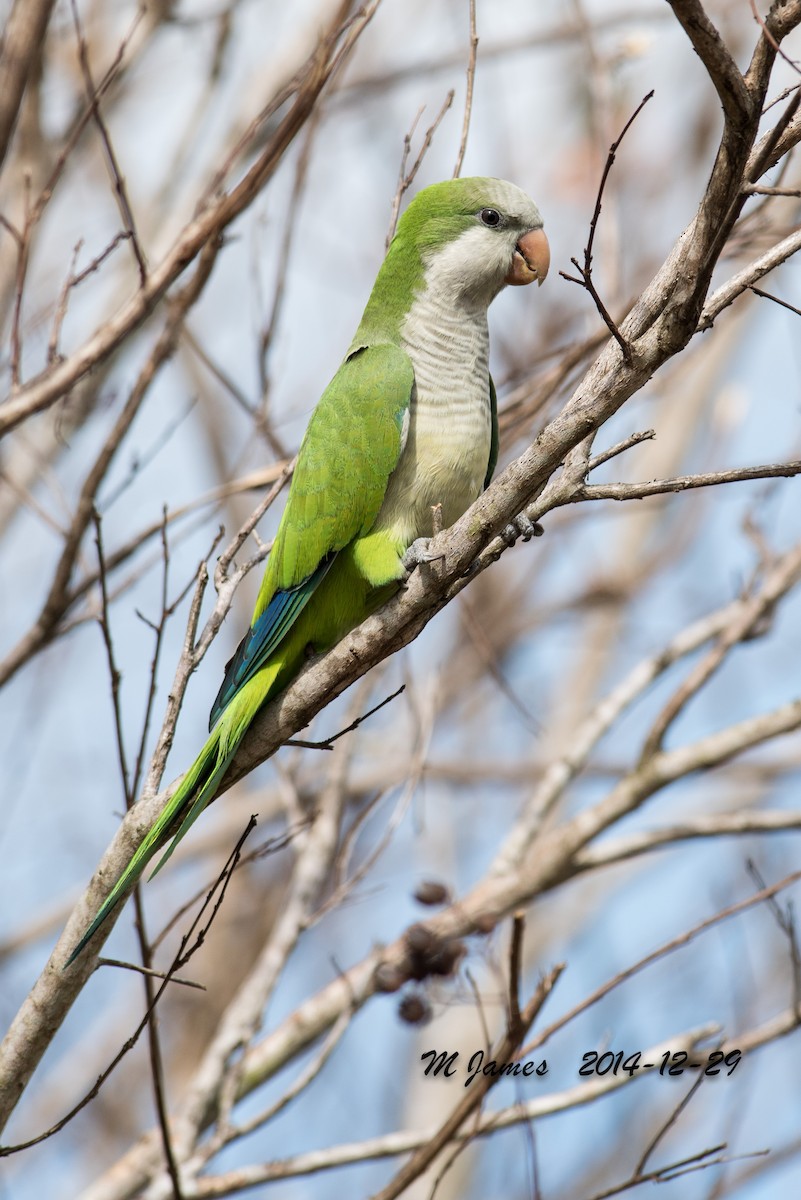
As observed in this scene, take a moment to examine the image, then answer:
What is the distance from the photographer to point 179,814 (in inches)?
114

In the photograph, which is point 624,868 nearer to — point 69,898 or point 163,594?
point 69,898

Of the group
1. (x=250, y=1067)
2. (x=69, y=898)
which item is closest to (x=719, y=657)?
(x=250, y=1067)

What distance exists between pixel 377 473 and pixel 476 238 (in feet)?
3.36

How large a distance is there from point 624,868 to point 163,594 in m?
6.25

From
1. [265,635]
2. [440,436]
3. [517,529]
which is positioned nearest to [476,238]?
[440,436]

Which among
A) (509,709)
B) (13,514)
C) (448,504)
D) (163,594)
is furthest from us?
(509,709)

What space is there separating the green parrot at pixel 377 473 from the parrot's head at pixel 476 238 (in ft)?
0.03

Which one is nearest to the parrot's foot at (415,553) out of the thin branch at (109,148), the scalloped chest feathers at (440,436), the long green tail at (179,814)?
the scalloped chest feathers at (440,436)

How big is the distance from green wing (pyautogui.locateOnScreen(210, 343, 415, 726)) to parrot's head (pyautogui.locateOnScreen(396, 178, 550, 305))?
19.5 inches

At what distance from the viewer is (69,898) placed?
269 inches

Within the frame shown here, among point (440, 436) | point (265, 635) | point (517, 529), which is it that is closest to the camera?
point (517, 529)

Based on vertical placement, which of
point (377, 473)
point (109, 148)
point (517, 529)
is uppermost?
point (109, 148)

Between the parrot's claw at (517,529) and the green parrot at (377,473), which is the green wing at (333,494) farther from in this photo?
the parrot's claw at (517,529)

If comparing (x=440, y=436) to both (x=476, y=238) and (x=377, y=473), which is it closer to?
(x=377, y=473)
